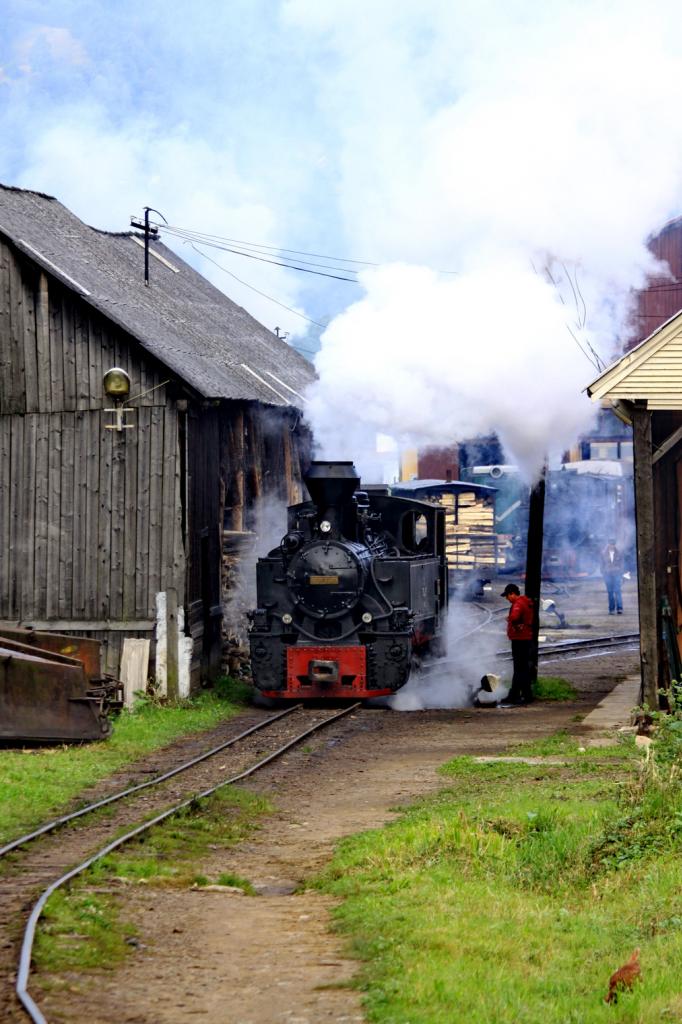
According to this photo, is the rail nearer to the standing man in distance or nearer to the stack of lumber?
the standing man in distance

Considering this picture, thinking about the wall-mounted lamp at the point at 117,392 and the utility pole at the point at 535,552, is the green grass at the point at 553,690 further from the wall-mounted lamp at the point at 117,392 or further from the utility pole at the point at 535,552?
the wall-mounted lamp at the point at 117,392

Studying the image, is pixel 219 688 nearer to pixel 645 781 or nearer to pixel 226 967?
pixel 645 781

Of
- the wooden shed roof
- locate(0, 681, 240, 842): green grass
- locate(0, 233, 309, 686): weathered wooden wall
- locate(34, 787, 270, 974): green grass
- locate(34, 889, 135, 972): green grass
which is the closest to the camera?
locate(34, 889, 135, 972): green grass

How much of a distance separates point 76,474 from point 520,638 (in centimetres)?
658

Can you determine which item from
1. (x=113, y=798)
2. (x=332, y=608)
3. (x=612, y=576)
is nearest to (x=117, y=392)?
(x=332, y=608)

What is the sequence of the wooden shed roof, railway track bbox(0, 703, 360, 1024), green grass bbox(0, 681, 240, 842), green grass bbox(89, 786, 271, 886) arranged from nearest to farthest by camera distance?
railway track bbox(0, 703, 360, 1024), green grass bbox(89, 786, 271, 886), green grass bbox(0, 681, 240, 842), the wooden shed roof

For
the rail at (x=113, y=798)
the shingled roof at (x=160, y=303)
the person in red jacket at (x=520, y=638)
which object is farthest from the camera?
the shingled roof at (x=160, y=303)

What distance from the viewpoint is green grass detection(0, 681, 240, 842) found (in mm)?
11906

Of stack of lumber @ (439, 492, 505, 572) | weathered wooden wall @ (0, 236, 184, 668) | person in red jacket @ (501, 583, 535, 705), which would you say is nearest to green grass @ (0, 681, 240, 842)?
weathered wooden wall @ (0, 236, 184, 668)

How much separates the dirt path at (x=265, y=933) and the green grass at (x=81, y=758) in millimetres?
1747

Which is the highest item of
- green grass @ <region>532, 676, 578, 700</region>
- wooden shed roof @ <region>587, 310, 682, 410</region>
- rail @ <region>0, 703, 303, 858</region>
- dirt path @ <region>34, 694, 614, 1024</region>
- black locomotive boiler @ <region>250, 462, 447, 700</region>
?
wooden shed roof @ <region>587, 310, 682, 410</region>

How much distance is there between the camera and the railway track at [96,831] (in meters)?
7.65

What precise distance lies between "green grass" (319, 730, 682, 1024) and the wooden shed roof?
4898 mm

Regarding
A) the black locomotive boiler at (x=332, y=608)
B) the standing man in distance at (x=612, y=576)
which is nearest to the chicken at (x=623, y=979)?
the black locomotive boiler at (x=332, y=608)
